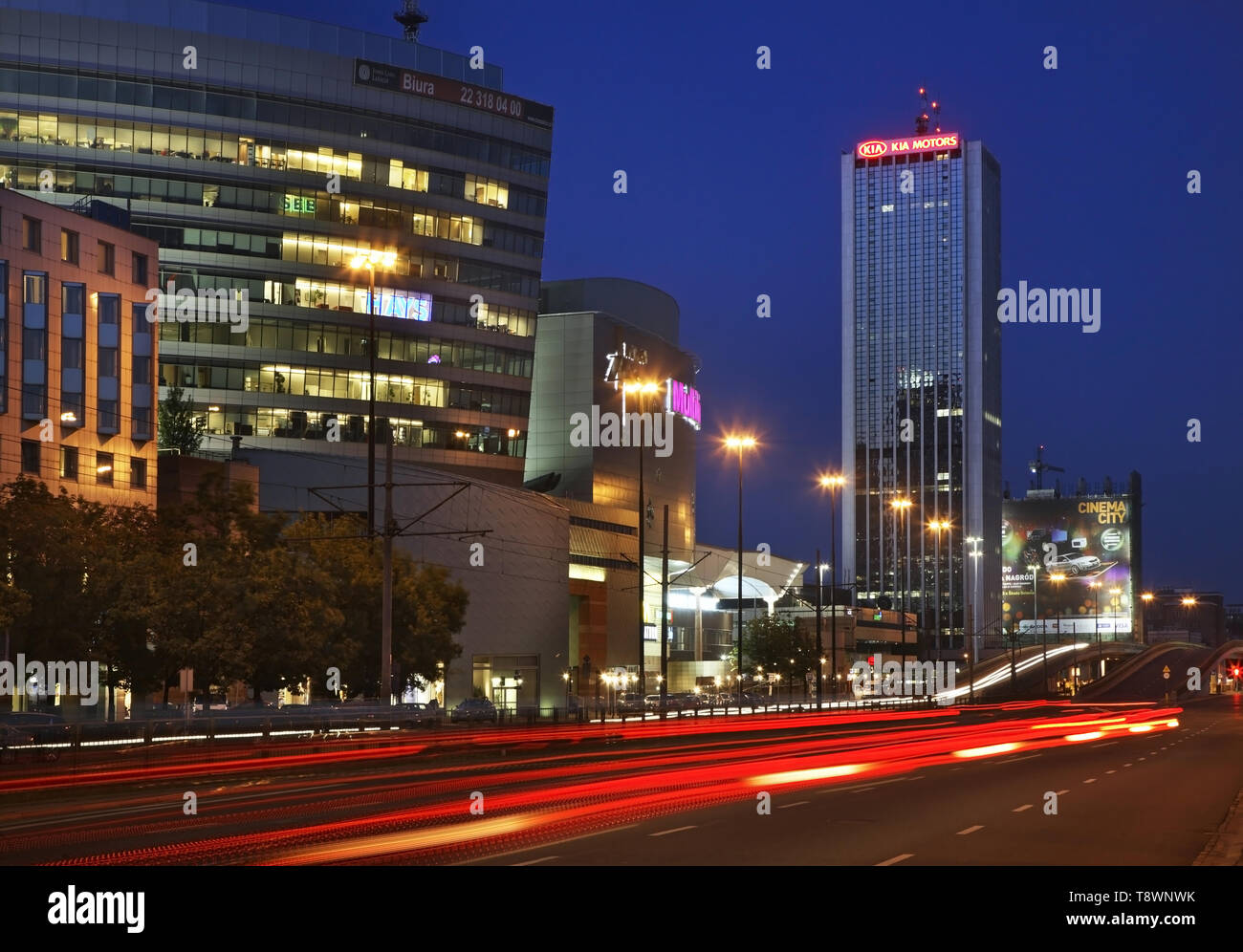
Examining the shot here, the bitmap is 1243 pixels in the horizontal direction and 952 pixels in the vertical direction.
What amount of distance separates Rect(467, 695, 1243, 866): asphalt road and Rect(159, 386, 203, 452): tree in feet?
224

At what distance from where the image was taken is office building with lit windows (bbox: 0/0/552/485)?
106 m

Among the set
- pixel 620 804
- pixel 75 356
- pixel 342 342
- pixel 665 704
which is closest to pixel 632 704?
pixel 665 704

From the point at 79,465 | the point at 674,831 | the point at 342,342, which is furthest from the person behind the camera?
the point at 342,342

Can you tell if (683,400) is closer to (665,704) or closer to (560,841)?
(665,704)

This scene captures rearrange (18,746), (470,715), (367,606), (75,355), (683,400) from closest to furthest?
(18,746), (470,715), (367,606), (75,355), (683,400)

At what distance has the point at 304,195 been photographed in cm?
11356

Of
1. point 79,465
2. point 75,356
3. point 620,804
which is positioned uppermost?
point 75,356

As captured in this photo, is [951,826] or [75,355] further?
[75,355]

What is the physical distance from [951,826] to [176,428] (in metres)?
80.5

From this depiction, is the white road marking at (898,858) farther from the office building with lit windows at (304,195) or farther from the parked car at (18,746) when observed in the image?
the office building with lit windows at (304,195)

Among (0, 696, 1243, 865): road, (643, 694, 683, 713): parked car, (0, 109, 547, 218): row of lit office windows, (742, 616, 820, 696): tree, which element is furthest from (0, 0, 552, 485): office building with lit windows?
(0, 696, 1243, 865): road

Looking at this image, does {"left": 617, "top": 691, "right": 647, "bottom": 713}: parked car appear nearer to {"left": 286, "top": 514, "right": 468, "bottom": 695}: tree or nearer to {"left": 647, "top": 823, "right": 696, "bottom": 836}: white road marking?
{"left": 286, "top": 514, "right": 468, "bottom": 695}: tree

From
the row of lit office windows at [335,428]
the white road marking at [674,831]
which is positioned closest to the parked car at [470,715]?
the white road marking at [674,831]
